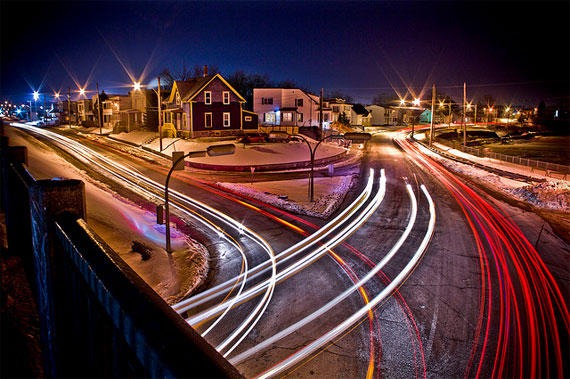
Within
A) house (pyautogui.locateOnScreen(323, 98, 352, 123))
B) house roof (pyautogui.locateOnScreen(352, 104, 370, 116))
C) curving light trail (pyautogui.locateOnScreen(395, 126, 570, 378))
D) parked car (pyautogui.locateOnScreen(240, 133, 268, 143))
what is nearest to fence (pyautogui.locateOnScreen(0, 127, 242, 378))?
curving light trail (pyautogui.locateOnScreen(395, 126, 570, 378))

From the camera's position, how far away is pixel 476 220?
24.5m

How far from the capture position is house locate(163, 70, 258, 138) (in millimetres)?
54719

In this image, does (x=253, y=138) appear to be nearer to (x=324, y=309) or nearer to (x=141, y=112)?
(x=141, y=112)

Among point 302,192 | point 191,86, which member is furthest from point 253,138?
point 302,192

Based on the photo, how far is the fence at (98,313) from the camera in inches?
71.0

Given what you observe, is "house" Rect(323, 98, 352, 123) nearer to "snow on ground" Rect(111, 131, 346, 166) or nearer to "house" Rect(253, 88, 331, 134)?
"house" Rect(253, 88, 331, 134)

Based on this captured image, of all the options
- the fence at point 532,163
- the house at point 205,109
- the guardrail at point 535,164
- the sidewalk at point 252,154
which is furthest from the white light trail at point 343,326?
the house at point 205,109

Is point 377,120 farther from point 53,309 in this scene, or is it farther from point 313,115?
point 53,309

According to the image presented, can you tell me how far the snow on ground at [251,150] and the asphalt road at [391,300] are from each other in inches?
709

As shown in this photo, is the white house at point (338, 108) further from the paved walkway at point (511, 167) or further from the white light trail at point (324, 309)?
the white light trail at point (324, 309)

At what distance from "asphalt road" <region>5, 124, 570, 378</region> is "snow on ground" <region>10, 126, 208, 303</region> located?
3.37 ft

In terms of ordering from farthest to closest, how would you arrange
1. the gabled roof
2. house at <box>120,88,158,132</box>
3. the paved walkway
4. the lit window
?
house at <box>120,88,158,132</box>, the lit window, the gabled roof, the paved walkway

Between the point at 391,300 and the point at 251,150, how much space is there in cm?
3671

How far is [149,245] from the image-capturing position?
1883 centimetres
